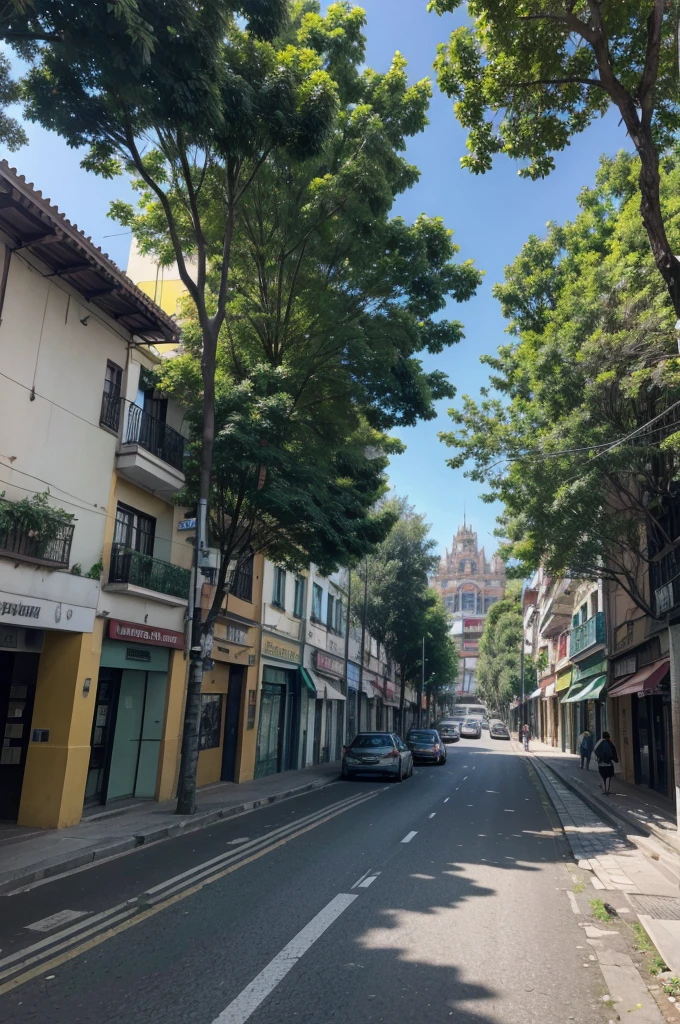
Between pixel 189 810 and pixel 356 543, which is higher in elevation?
pixel 356 543

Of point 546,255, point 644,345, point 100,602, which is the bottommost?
point 100,602

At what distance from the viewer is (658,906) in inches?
311

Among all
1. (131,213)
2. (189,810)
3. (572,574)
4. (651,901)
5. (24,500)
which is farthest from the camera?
(572,574)

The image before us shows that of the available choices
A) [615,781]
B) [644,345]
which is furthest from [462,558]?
[644,345]

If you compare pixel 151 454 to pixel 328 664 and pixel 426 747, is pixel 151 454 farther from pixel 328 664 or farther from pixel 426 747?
pixel 426 747

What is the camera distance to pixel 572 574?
1900 centimetres

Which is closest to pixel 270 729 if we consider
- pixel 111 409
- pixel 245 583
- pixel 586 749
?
pixel 245 583

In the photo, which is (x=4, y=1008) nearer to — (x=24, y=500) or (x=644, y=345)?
(x=24, y=500)

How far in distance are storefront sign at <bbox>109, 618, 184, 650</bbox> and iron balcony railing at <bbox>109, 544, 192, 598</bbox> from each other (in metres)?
0.82

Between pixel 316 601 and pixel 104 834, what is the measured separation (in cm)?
1903

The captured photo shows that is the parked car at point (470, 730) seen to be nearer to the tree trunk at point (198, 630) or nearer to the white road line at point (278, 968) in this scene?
the tree trunk at point (198, 630)

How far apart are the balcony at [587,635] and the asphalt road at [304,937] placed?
17.9 meters

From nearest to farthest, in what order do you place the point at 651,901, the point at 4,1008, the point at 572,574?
the point at 4,1008
the point at 651,901
the point at 572,574

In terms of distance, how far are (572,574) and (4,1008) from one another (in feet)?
54.6
